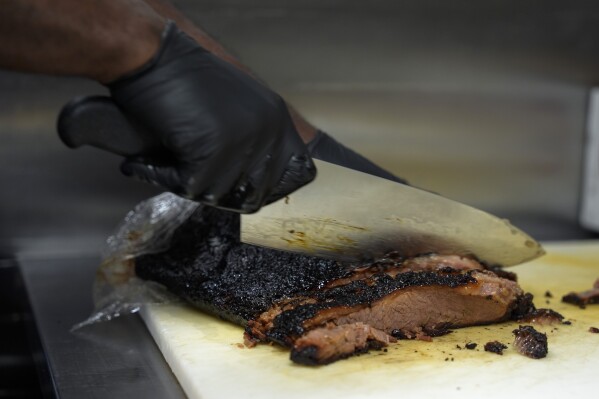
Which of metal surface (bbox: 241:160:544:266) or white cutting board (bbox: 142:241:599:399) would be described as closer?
white cutting board (bbox: 142:241:599:399)

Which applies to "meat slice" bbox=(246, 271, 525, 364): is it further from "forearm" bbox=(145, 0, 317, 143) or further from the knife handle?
the knife handle

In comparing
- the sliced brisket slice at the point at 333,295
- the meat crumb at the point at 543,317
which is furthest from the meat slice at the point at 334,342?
the meat crumb at the point at 543,317

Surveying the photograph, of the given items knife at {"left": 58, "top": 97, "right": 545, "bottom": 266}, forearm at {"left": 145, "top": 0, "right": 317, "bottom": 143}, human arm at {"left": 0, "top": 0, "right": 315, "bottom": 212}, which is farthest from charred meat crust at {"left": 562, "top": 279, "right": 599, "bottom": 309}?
human arm at {"left": 0, "top": 0, "right": 315, "bottom": 212}

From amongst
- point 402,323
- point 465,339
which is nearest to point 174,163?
point 402,323

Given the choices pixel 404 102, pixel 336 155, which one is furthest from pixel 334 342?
pixel 404 102

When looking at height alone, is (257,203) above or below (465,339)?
above

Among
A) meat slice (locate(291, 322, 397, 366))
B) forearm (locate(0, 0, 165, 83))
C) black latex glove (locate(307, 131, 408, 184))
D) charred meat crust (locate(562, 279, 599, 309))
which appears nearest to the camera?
forearm (locate(0, 0, 165, 83))

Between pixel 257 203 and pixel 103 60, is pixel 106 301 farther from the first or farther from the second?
pixel 103 60
